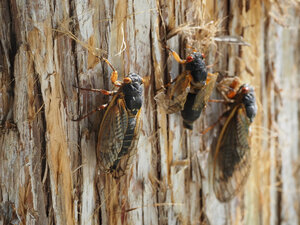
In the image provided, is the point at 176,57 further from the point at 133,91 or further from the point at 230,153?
the point at 230,153

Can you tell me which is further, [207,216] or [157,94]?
[207,216]

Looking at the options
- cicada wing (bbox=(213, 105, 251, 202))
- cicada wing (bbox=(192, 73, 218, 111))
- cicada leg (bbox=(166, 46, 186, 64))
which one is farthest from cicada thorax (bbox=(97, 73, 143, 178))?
cicada wing (bbox=(213, 105, 251, 202))


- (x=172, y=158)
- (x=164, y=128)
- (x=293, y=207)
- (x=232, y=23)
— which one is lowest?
(x=293, y=207)

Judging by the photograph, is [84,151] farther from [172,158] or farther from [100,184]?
[172,158]

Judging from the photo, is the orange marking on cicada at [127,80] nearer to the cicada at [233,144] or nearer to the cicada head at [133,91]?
the cicada head at [133,91]

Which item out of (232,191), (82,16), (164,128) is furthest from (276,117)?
(82,16)

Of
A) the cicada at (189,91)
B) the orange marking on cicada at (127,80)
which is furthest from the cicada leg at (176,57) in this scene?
the orange marking on cicada at (127,80)
